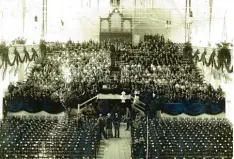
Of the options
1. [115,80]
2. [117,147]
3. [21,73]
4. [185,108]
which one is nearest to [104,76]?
[115,80]

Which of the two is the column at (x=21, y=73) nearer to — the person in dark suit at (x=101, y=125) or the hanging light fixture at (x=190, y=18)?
the person in dark suit at (x=101, y=125)

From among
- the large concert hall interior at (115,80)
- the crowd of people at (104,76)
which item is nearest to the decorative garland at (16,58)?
the large concert hall interior at (115,80)

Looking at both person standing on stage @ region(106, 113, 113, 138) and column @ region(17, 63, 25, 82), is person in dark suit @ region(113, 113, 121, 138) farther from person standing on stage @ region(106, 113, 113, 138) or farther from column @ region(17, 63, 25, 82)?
column @ region(17, 63, 25, 82)

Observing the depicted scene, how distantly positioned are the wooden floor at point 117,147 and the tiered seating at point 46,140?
0.68 meters

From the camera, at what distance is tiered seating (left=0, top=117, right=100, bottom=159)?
36.0ft

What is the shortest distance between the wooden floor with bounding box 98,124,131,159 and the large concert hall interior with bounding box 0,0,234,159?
0.03m

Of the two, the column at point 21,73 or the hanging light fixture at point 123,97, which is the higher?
the column at point 21,73

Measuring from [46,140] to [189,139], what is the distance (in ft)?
12.8

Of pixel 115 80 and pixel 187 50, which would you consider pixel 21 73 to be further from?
pixel 187 50

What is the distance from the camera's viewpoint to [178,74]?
59.9ft

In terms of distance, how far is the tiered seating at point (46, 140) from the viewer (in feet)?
36.0

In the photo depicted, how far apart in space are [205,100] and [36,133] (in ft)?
25.2

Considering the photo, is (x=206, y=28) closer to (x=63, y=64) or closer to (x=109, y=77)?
(x=109, y=77)

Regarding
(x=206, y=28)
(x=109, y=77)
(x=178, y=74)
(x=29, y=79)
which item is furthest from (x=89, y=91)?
(x=206, y=28)
